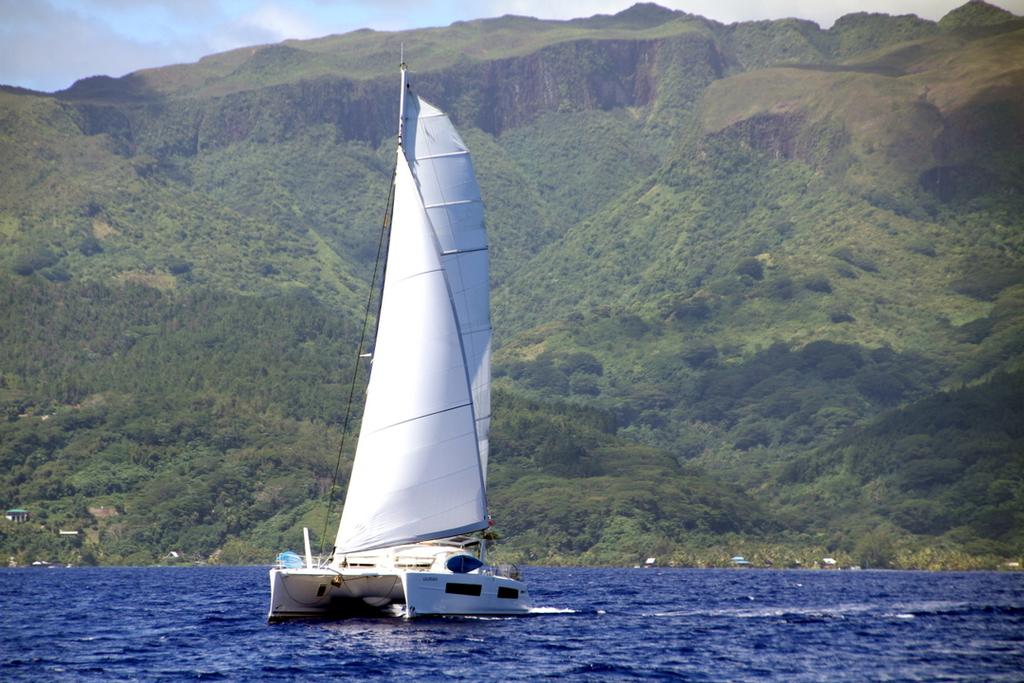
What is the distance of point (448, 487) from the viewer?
7362cm

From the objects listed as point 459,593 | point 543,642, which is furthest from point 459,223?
point 543,642

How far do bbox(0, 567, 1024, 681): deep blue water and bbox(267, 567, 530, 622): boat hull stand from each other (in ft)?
2.71

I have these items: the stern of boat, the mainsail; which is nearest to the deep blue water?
the stern of boat

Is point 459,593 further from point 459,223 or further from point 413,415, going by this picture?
point 459,223

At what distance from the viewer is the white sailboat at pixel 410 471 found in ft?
237

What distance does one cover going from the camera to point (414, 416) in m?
72.5

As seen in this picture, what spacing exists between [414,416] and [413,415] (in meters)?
0.06

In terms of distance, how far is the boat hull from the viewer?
7194cm

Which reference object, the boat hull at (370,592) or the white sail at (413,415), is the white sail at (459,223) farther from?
the boat hull at (370,592)

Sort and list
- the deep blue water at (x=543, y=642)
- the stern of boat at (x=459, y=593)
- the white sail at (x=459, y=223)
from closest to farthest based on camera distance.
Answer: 1. the deep blue water at (x=543, y=642)
2. the stern of boat at (x=459, y=593)
3. the white sail at (x=459, y=223)

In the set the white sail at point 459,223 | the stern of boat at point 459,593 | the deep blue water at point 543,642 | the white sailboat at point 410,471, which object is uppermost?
the white sail at point 459,223

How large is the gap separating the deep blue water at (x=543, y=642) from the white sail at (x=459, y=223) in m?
11.0

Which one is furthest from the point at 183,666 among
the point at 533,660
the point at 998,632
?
the point at 998,632

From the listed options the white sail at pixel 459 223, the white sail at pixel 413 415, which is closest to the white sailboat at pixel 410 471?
the white sail at pixel 413 415
